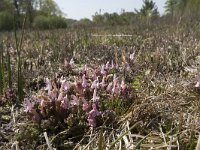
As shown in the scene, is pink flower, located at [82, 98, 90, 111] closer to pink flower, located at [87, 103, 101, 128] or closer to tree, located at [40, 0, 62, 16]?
pink flower, located at [87, 103, 101, 128]

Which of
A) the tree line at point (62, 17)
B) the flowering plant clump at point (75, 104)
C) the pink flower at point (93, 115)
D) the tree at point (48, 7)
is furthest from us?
the tree at point (48, 7)

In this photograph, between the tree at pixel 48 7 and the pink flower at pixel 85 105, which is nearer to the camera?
the pink flower at pixel 85 105

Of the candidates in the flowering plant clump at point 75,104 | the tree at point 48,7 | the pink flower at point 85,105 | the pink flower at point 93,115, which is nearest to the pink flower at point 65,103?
the flowering plant clump at point 75,104

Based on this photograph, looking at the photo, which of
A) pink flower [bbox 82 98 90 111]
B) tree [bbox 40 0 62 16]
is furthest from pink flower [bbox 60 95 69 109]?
tree [bbox 40 0 62 16]

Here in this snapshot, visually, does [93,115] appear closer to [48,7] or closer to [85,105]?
[85,105]

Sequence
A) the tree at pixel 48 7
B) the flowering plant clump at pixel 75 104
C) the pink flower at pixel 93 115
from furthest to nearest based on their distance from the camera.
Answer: the tree at pixel 48 7 < the flowering plant clump at pixel 75 104 < the pink flower at pixel 93 115

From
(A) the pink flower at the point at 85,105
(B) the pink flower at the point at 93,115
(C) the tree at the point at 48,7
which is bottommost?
(B) the pink flower at the point at 93,115

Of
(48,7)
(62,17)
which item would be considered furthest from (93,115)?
(48,7)

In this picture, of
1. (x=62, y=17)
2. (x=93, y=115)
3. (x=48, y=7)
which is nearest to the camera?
(x=93, y=115)

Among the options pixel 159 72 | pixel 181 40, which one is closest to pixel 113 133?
pixel 159 72

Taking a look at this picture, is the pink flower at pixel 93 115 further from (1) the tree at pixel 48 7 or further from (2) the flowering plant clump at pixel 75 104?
(1) the tree at pixel 48 7

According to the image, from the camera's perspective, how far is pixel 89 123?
2.61 m

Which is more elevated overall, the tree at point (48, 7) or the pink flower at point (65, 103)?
the tree at point (48, 7)

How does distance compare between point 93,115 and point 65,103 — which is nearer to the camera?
point 93,115
